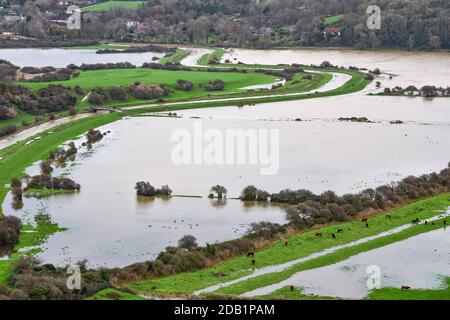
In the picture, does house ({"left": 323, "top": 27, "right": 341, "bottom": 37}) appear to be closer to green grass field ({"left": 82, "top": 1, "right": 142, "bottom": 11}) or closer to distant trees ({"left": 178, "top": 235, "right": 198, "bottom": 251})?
green grass field ({"left": 82, "top": 1, "right": 142, "bottom": 11})

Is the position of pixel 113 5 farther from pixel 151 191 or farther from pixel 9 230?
pixel 9 230

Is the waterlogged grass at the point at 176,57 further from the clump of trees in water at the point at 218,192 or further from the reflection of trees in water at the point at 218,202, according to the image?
the reflection of trees in water at the point at 218,202

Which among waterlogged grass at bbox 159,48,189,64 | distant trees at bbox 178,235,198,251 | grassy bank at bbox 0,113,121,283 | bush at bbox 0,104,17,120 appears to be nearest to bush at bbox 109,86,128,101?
grassy bank at bbox 0,113,121,283

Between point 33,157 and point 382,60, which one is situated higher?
point 382,60

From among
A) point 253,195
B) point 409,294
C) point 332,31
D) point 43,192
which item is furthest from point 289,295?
point 332,31

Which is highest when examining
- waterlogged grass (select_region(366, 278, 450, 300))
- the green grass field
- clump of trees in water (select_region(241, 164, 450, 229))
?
the green grass field

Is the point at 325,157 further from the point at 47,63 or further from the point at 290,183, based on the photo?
the point at 47,63
